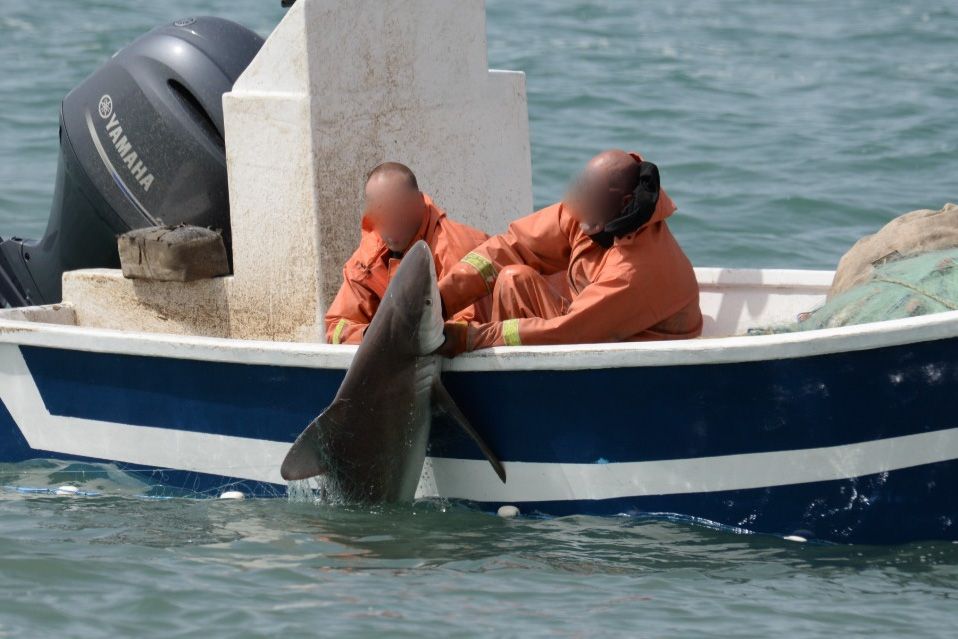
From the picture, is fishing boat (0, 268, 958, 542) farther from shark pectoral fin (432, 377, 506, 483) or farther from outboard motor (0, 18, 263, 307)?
outboard motor (0, 18, 263, 307)

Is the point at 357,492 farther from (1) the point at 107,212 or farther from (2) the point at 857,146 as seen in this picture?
(2) the point at 857,146

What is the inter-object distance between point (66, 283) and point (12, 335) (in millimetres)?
745

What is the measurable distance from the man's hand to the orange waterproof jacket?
1.22 ft

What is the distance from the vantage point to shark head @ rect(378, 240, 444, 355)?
4.39 meters

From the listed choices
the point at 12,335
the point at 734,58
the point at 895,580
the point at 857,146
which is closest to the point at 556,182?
the point at 857,146

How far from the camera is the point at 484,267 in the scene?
4742 millimetres

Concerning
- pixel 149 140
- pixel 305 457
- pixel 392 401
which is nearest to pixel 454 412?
pixel 392 401

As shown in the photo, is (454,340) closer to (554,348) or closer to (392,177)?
(554,348)

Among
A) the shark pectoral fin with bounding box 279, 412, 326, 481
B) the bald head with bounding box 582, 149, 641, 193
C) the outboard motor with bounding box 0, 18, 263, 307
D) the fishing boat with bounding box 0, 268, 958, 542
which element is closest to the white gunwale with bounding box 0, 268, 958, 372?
the fishing boat with bounding box 0, 268, 958, 542

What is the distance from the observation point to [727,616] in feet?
12.7

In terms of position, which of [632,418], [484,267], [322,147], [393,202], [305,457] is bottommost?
[305,457]

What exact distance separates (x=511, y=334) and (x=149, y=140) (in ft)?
6.17

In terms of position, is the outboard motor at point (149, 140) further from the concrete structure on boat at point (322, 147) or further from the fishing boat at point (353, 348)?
the concrete structure on boat at point (322, 147)

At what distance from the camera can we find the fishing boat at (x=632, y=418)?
161 inches
